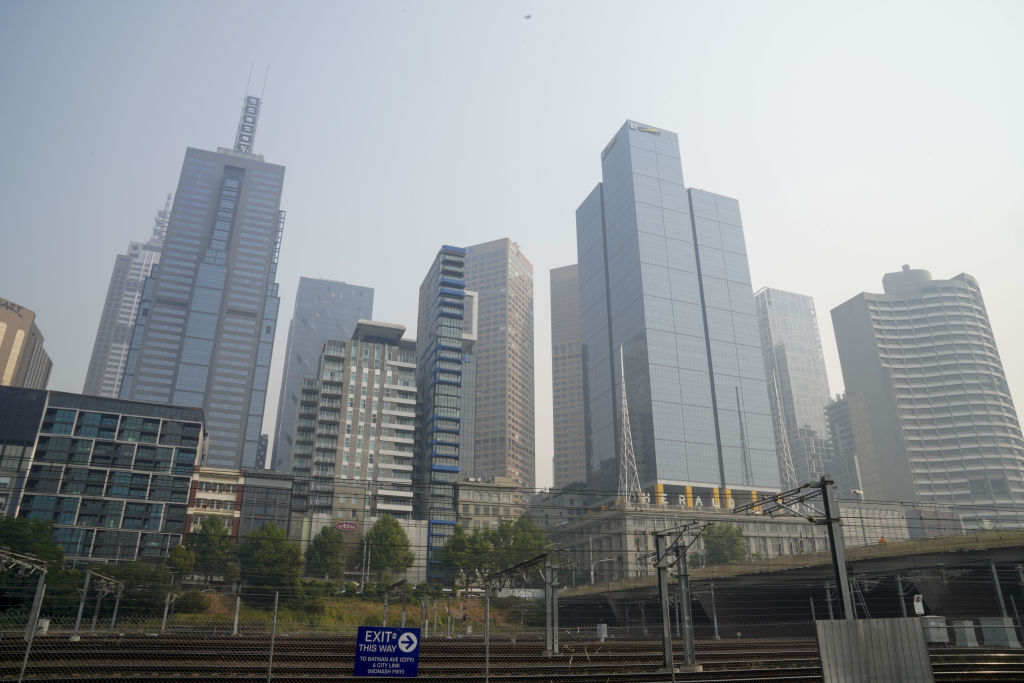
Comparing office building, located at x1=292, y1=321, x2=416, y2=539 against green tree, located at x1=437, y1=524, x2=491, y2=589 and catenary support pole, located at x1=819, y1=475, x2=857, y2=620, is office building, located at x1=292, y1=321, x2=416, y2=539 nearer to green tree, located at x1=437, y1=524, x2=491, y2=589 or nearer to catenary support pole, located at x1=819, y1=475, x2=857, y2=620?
green tree, located at x1=437, y1=524, x2=491, y2=589

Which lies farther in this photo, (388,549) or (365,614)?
→ (388,549)

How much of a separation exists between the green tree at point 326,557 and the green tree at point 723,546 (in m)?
65.5

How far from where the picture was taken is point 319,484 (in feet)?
465

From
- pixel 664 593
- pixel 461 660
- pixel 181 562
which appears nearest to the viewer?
pixel 461 660

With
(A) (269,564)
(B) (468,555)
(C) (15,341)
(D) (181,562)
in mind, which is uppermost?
(C) (15,341)

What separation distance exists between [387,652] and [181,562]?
8965cm

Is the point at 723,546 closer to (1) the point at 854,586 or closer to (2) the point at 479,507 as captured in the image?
(2) the point at 479,507

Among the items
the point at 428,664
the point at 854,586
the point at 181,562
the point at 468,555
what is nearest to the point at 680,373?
the point at 468,555

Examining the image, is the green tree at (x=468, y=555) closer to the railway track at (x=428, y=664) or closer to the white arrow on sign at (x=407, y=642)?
the railway track at (x=428, y=664)

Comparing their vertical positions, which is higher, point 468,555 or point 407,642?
point 468,555

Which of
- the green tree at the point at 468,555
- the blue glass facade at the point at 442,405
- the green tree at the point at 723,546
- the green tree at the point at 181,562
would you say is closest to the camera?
the green tree at the point at 181,562

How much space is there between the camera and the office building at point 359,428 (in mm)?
140500

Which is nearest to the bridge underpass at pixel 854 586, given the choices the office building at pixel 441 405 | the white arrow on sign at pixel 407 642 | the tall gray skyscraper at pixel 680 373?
the white arrow on sign at pixel 407 642

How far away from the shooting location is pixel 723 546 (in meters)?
126
